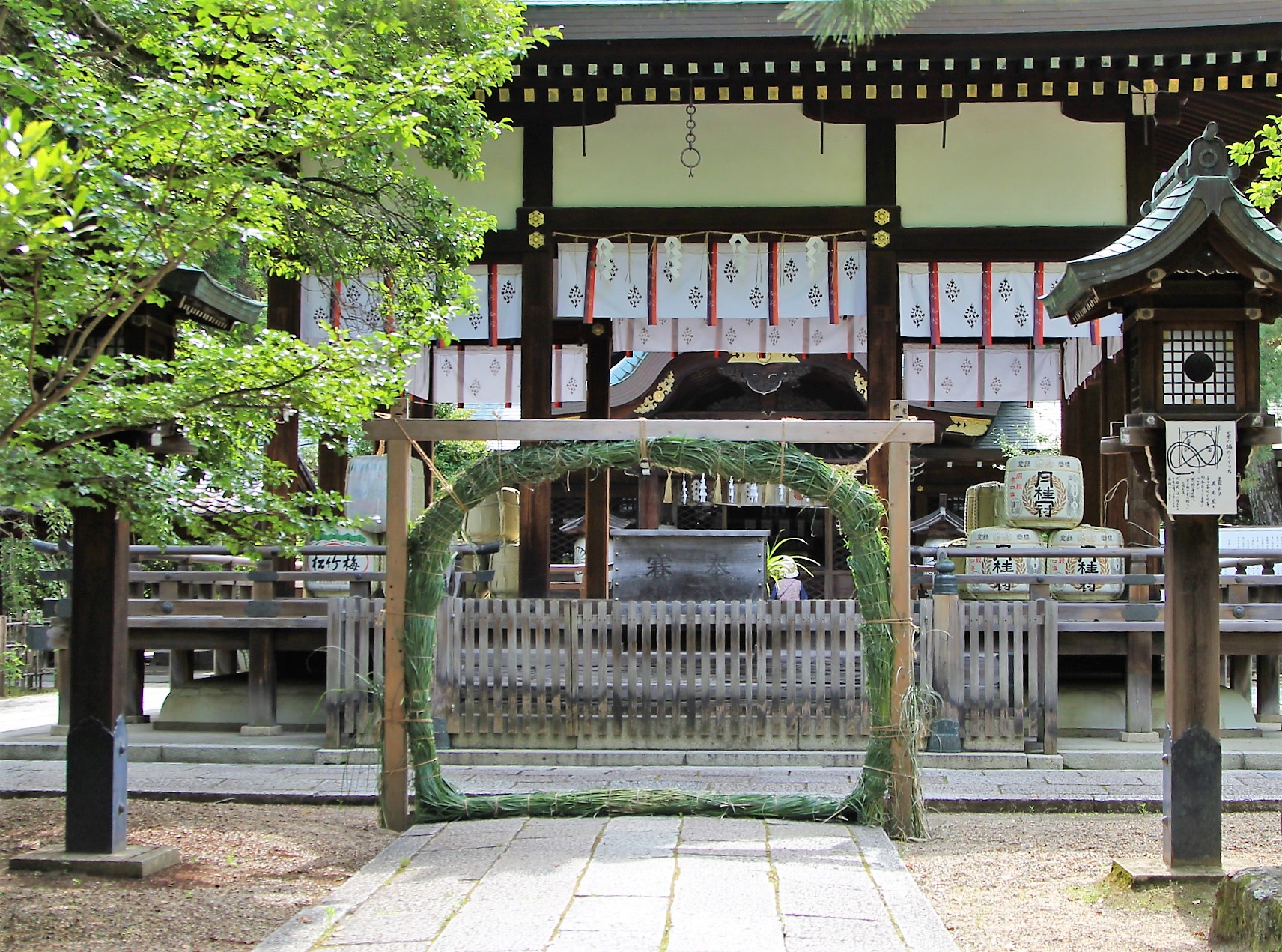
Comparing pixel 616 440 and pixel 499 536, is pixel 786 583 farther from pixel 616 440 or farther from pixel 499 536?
pixel 616 440

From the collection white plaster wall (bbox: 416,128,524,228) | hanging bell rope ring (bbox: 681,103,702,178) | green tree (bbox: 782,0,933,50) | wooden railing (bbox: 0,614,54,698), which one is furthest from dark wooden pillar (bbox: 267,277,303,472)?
wooden railing (bbox: 0,614,54,698)

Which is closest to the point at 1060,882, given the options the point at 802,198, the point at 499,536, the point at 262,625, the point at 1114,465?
the point at 262,625

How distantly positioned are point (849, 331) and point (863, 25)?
274 inches

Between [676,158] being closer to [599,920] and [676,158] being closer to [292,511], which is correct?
[292,511]

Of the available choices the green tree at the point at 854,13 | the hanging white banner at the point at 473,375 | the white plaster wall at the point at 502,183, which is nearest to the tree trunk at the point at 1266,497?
the hanging white banner at the point at 473,375

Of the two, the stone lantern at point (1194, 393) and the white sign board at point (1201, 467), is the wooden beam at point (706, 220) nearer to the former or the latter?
the stone lantern at point (1194, 393)

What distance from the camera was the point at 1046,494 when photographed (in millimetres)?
10555

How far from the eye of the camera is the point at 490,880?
215 inches

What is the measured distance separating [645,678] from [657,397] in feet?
Result: 32.6

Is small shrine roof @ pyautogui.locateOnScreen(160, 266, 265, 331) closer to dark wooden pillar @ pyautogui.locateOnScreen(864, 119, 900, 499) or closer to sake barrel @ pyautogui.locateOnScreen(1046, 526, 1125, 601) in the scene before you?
dark wooden pillar @ pyautogui.locateOnScreen(864, 119, 900, 499)

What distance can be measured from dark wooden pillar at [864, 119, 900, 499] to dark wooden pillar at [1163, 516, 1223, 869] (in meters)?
5.35

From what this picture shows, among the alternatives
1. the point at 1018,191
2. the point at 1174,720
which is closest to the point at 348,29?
the point at 1174,720

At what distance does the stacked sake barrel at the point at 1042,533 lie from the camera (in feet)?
33.8

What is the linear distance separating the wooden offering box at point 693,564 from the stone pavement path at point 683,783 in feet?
7.82
